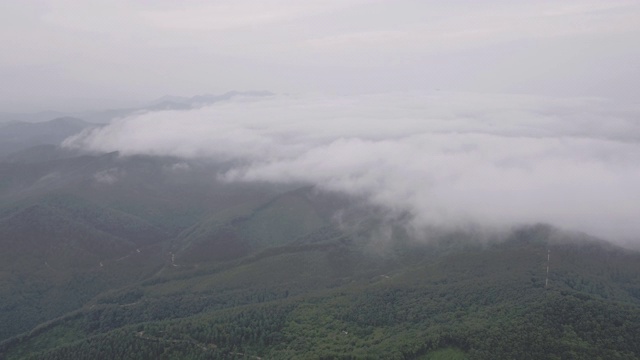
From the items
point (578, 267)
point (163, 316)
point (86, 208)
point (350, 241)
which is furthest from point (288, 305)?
point (86, 208)

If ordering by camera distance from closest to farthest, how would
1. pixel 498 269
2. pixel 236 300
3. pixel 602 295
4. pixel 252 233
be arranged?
1. pixel 602 295
2. pixel 498 269
3. pixel 236 300
4. pixel 252 233

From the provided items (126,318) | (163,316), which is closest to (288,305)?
(163,316)

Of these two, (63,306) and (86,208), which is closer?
(63,306)

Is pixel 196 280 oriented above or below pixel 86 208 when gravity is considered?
below

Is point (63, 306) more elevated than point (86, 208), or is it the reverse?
point (86, 208)

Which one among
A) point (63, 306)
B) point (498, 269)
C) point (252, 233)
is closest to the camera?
point (498, 269)

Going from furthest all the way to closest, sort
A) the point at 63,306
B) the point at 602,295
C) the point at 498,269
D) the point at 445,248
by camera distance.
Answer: the point at 445,248 → the point at 63,306 → the point at 498,269 → the point at 602,295

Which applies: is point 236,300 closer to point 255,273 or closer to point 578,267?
point 255,273

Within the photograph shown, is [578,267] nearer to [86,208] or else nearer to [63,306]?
[63,306]

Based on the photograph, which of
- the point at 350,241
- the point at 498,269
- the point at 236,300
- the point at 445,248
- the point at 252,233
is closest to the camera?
the point at 498,269
